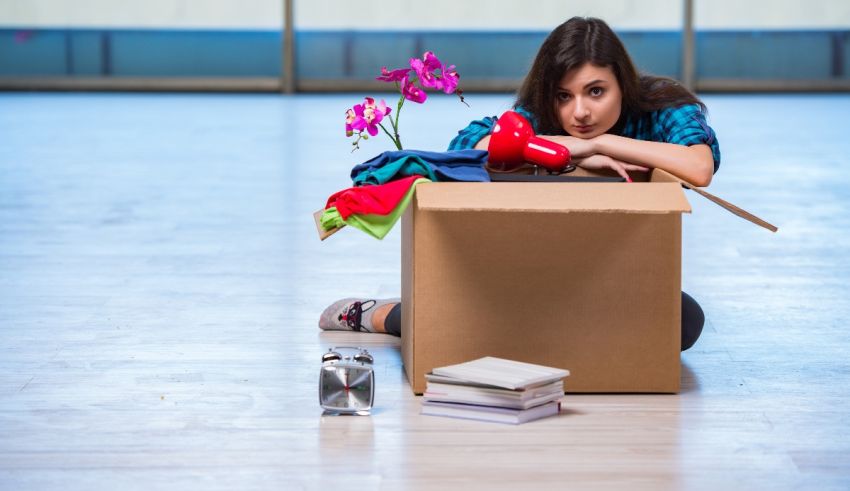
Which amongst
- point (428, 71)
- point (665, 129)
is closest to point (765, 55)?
point (665, 129)

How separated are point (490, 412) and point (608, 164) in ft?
2.04

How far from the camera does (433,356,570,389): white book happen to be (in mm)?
2039

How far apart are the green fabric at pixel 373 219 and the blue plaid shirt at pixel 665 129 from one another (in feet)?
1.30

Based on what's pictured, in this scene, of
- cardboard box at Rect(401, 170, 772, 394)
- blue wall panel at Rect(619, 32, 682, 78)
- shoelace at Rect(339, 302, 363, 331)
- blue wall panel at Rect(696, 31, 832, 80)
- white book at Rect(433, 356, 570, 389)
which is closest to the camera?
white book at Rect(433, 356, 570, 389)

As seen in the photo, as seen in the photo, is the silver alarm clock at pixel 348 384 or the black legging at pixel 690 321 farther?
the black legging at pixel 690 321

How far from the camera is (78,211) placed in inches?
181

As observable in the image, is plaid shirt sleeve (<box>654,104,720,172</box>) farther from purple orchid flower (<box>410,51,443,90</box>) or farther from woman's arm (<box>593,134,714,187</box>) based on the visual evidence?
purple orchid flower (<box>410,51,443,90</box>)

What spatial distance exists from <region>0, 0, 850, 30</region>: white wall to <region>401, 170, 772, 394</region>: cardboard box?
9438mm

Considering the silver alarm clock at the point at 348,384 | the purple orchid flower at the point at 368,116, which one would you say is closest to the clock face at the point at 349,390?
the silver alarm clock at the point at 348,384

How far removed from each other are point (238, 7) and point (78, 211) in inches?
284

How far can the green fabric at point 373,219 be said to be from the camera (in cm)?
222

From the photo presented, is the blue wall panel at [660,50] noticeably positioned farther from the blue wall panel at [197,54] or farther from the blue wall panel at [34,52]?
the blue wall panel at [34,52]

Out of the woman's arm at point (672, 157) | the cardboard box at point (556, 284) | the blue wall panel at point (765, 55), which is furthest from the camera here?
the blue wall panel at point (765, 55)

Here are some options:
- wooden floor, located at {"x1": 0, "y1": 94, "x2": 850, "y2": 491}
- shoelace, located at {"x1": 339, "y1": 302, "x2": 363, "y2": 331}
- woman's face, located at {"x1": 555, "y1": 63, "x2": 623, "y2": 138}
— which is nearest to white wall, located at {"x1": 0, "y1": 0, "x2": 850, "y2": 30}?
wooden floor, located at {"x1": 0, "y1": 94, "x2": 850, "y2": 491}
